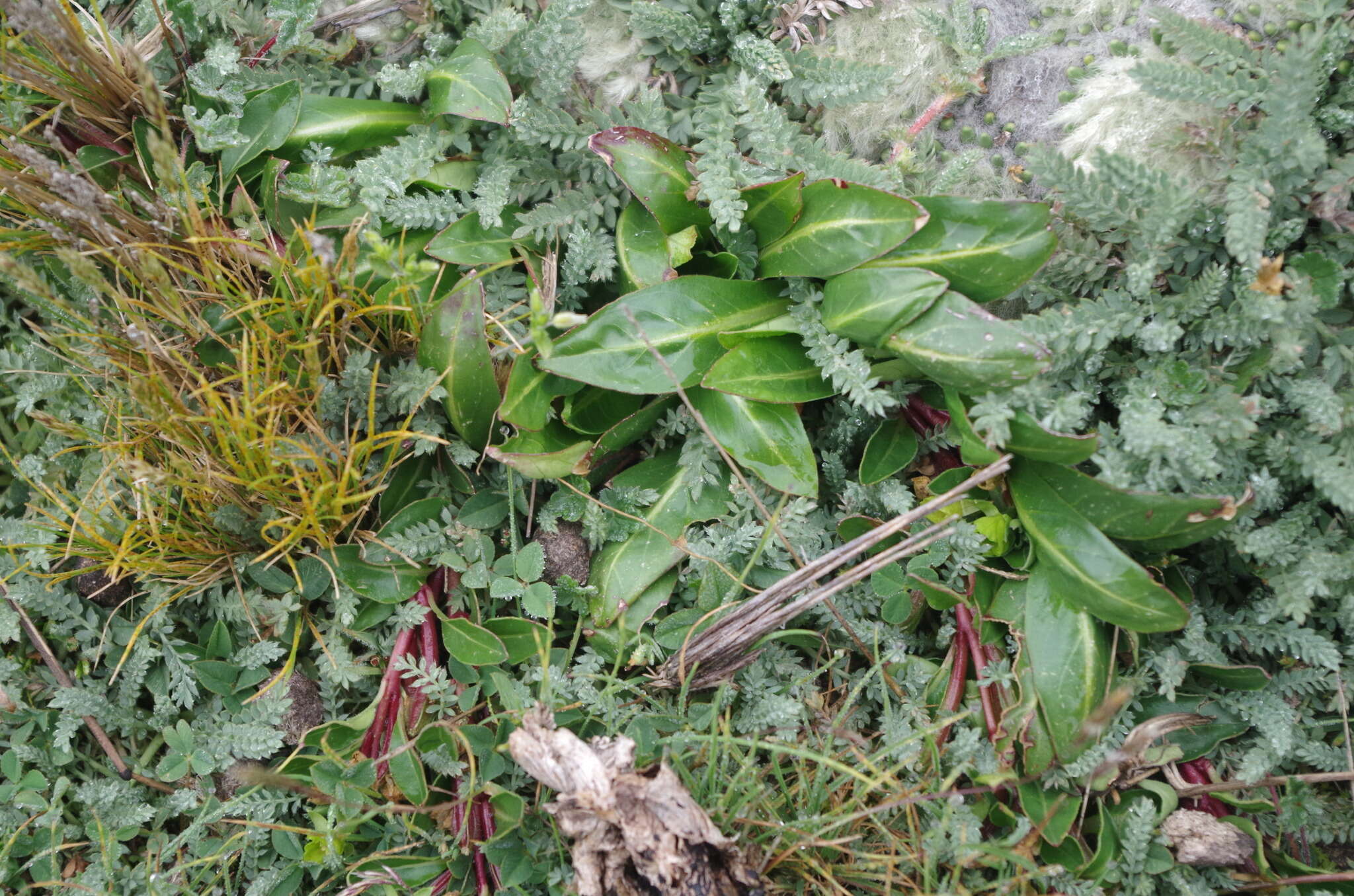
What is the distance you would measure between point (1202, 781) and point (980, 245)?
1.61 m

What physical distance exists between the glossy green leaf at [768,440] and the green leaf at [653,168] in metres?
0.56

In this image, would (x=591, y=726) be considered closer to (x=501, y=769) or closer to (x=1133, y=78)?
(x=501, y=769)

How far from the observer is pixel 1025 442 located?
2.18 m

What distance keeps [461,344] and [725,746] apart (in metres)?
1.30

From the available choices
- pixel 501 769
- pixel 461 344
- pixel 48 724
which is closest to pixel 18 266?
pixel 461 344

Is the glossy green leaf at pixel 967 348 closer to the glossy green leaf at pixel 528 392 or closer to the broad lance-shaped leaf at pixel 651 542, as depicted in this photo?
the broad lance-shaped leaf at pixel 651 542

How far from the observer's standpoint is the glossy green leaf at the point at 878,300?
7.08 feet

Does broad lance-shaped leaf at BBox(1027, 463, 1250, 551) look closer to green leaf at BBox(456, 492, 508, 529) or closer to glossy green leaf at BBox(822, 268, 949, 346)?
glossy green leaf at BBox(822, 268, 949, 346)

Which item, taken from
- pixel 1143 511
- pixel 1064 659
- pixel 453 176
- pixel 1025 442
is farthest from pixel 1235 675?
pixel 453 176

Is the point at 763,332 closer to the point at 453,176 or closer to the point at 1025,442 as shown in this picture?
the point at 1025,442

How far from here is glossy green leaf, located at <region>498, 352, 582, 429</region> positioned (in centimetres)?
232

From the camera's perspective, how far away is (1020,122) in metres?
2.60

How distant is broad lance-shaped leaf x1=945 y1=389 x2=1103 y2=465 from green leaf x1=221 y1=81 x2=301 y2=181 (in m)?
2.09

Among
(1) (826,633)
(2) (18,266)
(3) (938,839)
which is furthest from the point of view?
(1) (826,633)
